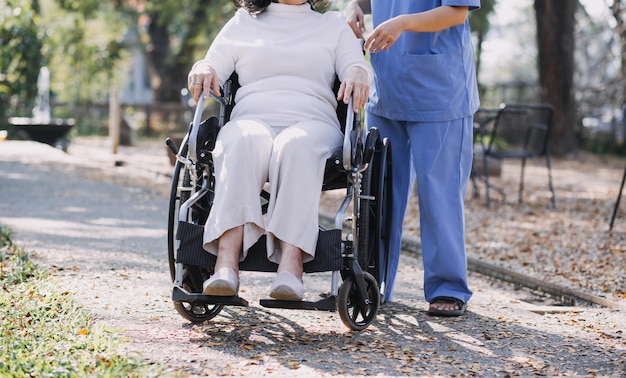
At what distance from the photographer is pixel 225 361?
2953mm

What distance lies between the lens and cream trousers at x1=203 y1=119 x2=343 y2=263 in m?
3.18

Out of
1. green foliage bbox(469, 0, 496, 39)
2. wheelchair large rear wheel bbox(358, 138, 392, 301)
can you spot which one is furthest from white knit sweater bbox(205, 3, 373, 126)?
green foliage bbox(469, 0, 496, 39)

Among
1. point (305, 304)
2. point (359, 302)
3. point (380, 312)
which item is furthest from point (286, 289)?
point (380, 312)

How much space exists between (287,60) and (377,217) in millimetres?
716

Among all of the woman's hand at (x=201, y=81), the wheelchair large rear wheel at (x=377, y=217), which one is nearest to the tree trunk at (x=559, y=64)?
the wheelchair large rear wheel at (x=377, y=217)

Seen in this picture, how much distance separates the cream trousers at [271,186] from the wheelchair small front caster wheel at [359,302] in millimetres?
174

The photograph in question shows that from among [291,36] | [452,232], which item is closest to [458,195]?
[452,232]

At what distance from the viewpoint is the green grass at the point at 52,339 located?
271 centimetres

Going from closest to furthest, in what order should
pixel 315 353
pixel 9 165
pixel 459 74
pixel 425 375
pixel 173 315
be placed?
pixel 425 375, pixel 315 353, pixel 173 315, pixel 459 74, pixel 9 165

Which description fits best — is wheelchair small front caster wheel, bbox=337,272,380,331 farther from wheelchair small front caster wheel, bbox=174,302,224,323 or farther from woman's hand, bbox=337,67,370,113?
woman's hand, bbox=337,67,370,113

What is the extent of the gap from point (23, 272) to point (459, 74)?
2194 millimetres

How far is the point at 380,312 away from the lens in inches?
153

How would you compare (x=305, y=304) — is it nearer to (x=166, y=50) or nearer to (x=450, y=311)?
(x=450, y=311)

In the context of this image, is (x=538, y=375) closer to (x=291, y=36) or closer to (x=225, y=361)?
(x=225, y=361)
